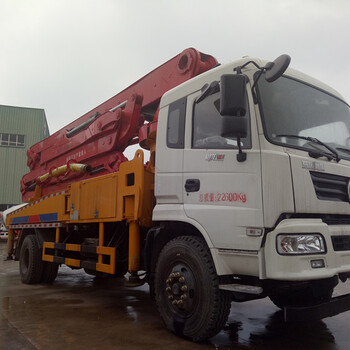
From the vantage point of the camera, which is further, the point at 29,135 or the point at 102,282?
the point at 29,135

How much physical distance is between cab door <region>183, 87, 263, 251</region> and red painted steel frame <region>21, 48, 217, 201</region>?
1013 mm

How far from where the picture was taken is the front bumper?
291 cm

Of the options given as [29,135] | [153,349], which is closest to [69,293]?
[153,349]

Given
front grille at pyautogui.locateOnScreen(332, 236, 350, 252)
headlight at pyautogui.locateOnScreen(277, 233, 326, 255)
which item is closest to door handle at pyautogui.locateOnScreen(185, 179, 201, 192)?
headlight at pyautogui.locateOnScreen(277, 233, 326, 255)

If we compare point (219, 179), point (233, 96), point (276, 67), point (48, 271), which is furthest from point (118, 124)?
point (48, 271)

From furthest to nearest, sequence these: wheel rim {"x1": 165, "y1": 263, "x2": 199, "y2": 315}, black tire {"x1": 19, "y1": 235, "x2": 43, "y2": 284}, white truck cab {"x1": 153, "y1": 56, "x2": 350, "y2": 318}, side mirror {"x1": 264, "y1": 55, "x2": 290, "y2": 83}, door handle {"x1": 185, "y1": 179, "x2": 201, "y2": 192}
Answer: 1. black tire {"x1": 19, "y1": 235, "x2": 43, "y2": 284}
2. door handle {"x1": 185, "y1": 179, "x2": 201, "y2": 192}
3. wheel rim {"x1": 165, "y1": 263, "x2": 199, "y2": 315}
4. side mirror {"x1": 264, "y1": 55, "x2": 290, "y2": 83}
5. white truck cab {"x1": 153, "y1": 56, "x2": 350, "y2": 318}

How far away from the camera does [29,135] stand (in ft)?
86.9

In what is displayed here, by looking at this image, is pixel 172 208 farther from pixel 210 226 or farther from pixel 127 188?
pixel 127 188

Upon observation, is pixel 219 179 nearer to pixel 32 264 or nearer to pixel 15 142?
pixel 32 264

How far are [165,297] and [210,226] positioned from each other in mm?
946

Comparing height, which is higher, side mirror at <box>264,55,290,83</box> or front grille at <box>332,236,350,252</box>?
side mirror at <box>264,55,290,83</box>

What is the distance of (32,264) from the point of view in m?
7.11

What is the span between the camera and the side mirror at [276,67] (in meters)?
3.14

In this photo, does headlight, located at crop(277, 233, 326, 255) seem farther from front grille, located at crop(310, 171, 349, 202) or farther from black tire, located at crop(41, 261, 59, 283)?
black tire, located at crop(41, 261, 59, 283)
